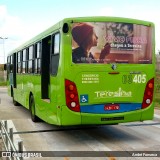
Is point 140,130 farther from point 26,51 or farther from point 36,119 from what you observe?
point 26,51

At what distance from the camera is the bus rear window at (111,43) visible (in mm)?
8836

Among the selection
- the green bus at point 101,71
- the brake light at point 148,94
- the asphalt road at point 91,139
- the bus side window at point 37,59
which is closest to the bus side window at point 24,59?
the bus side window at point 37,59

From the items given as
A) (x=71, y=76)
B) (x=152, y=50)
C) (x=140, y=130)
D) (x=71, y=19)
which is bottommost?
(x=140, y=130)

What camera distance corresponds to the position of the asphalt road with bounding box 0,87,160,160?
8109mm

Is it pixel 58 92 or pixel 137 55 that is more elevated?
pixel 137 55

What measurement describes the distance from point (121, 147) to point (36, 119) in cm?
484

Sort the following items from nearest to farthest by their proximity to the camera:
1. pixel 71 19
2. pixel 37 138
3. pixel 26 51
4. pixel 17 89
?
pixel 71 19
pixel 37 138
pixel 26 51
pixel 17 89

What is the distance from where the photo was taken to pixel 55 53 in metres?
9.50

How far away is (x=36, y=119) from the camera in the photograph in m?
12.8

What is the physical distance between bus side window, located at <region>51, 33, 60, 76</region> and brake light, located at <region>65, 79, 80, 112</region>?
74 cm

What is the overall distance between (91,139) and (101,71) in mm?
1971

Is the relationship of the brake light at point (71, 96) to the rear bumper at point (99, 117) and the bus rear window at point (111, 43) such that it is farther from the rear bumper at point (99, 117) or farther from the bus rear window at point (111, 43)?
the bus rear window at point (111, 43)

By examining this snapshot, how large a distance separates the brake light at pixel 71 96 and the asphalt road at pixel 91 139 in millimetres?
1002

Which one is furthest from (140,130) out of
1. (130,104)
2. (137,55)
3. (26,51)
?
(26,51)
